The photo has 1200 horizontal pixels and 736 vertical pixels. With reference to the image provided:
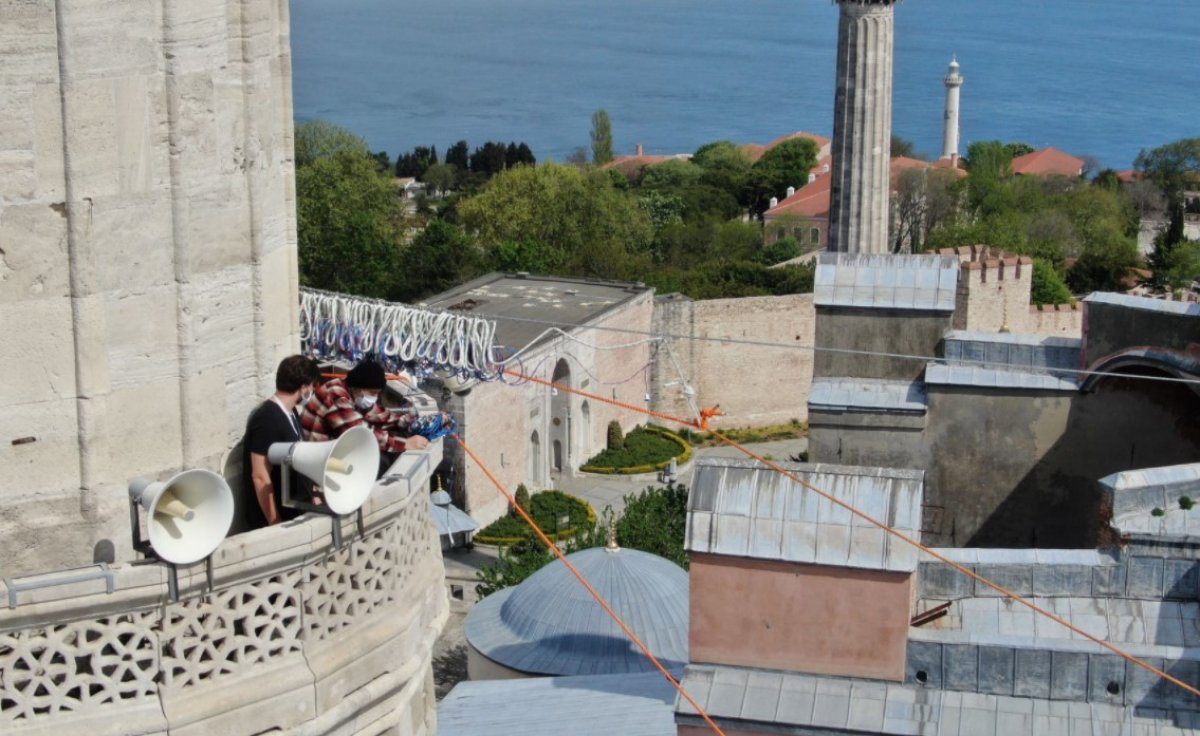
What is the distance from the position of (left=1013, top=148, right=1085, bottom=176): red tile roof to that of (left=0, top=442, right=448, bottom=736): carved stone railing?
57.5m

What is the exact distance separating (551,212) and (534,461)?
1447cm

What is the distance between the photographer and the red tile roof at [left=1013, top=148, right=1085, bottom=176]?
201 feet

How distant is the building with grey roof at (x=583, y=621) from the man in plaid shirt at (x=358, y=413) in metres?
7.46

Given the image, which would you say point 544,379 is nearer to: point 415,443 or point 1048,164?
point 415,443

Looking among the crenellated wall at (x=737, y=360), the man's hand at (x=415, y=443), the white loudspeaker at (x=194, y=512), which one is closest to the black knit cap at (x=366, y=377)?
the man's hand at (x=415, y=443)

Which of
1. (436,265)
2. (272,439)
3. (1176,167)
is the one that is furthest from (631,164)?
(272,439)

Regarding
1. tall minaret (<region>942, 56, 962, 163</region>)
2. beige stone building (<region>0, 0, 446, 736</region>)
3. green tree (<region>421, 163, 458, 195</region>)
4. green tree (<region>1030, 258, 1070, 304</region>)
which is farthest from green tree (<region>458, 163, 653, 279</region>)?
tall minaret (<region>942, 56, 962, 163</region>)

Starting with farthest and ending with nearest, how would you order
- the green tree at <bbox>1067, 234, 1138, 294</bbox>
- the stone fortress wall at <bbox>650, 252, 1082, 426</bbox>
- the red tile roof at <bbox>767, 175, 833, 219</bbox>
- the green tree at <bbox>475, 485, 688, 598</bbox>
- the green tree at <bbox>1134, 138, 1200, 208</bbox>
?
the green tree at <bbox>1134, 138, 1200, 208</bbox>, the red tile roof at <bbox>767, 175, 833, 219</bbox>, the green tree at <bbox>1067, 234, 1138, 294</bbox>, the stone fortress wall at <bbox>650, 252, 1082, 426</bbox>, the green tree at <bbox>475, 485, 688, 598</bbox>

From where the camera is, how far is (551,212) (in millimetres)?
39938

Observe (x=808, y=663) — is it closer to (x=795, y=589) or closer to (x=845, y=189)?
(x=795, y=589)

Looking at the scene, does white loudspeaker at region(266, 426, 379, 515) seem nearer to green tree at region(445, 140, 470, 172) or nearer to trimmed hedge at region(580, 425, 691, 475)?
trimmed hedge at region(580, 425, 691, 475)

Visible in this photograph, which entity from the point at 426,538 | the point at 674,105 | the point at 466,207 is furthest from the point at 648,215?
the point at 674,105

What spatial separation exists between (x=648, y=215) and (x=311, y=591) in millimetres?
45273

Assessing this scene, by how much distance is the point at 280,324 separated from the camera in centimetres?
460
